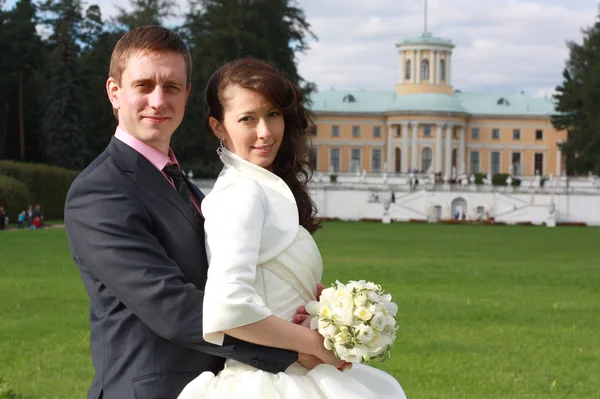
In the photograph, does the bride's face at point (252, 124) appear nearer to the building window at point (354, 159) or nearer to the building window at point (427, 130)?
the building window at point (427, 130)

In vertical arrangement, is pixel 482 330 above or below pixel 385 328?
below

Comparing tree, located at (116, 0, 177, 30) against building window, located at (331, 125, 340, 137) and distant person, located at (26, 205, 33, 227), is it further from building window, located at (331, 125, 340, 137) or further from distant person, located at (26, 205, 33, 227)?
building window, located at (331, 125, 340, 137)

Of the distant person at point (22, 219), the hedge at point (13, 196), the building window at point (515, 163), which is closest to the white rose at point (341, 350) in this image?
the distant person at point (22, 219)

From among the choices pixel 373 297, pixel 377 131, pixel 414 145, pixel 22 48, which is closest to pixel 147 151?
pixel 373 297

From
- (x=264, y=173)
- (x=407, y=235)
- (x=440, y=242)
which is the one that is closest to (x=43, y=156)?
(x=407, y=235)

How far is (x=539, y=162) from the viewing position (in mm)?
74062

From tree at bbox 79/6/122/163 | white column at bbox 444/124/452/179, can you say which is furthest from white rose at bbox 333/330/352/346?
white column at bbox 444/124/452/179

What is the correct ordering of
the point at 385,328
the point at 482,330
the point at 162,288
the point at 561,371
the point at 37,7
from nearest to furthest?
the point at 162,288, the point at 385,328, the point at 561,371, the point at 482,330, the point at 37,7

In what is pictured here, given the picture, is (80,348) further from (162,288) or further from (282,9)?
(282,9)

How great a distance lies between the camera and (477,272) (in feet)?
49.5

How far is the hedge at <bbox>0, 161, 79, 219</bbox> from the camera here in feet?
104

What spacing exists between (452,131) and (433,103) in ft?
8.54

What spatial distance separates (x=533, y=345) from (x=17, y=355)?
4.32 meters

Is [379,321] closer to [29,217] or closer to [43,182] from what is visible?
[29,217]
